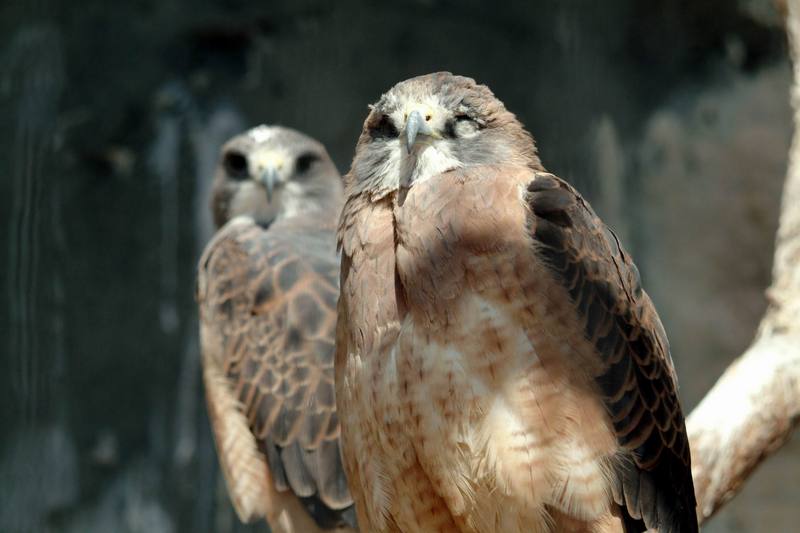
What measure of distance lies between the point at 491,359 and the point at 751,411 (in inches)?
51.7

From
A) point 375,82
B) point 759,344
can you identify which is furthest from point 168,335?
point 759,344

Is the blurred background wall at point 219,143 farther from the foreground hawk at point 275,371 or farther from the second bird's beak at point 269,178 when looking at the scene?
the foreground hawk at point 275,371

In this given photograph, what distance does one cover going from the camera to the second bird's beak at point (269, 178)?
5.55 meters

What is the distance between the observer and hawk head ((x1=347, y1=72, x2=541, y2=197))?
10.2ft

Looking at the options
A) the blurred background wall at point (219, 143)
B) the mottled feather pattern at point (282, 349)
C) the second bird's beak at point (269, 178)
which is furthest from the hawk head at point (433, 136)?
the blurred background wall at point (219, 143)

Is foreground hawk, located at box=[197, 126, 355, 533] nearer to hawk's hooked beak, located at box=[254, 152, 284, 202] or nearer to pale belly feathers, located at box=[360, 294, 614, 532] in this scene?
hawk's hooked beak, located at box=[254, 152, 284, 202]

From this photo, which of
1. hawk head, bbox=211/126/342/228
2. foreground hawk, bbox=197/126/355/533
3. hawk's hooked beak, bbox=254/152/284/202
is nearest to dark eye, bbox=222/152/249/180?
hawk head, bbox=211/126/342/228

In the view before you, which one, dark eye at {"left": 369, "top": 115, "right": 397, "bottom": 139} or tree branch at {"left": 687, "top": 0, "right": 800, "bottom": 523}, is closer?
dark eye at {"left": 369, "top": 115, "right": 397, "bottom": 139}

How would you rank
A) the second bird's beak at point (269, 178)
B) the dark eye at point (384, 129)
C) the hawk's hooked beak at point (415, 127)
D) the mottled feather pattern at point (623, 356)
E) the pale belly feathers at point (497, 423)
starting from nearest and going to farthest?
1. the pale belly feathers at point (497, 423)
2. the mottled feather pattern at point (623, 356)
3. the hawk's hooked beak at point (415, 127)
4. the dark eye at point (384, 129)
5. the second bird's beak at point (269, 178)

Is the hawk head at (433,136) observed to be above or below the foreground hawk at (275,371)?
above

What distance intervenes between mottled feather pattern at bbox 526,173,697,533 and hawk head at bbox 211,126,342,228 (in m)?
2.71

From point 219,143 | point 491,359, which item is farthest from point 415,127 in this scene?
point 219,143

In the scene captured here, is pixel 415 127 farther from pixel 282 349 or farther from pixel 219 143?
pixel 219 143

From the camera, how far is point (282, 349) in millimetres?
4609
